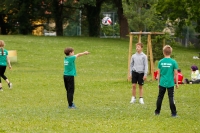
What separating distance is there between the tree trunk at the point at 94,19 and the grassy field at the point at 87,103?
23.1 meters

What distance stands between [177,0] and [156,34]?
14.8 meters

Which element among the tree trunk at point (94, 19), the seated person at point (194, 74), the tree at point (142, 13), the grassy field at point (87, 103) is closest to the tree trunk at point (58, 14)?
Result: the tree trunk at point (94, 19)

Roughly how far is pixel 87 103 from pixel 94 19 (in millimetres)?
43654

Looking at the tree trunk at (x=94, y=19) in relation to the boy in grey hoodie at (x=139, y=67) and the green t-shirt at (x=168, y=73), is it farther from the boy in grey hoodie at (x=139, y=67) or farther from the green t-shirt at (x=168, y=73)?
the green t-shirt at (x=168, y=73)

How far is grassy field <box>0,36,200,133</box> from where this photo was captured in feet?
39.6

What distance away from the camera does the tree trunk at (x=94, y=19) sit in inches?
2379

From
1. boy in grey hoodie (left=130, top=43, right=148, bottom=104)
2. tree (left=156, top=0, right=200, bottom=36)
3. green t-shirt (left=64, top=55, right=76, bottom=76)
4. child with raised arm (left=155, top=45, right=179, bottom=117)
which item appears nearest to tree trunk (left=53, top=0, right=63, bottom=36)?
tree (left=156, top=0, right=200, bottom=36)

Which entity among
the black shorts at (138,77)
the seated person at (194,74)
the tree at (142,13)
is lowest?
the seated person at (194,74)

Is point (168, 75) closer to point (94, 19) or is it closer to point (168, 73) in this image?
point (168, 73)

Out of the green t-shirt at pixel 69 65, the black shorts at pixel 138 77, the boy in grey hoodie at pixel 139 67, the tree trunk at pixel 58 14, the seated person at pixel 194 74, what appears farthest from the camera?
the tree trunk at pixel 58 14

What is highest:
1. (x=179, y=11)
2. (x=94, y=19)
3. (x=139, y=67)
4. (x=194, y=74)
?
(x=179, y=11)

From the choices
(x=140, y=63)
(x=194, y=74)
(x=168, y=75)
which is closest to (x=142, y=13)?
(x=194, y=74)

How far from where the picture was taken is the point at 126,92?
2123 centimetres

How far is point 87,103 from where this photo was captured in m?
17.5
